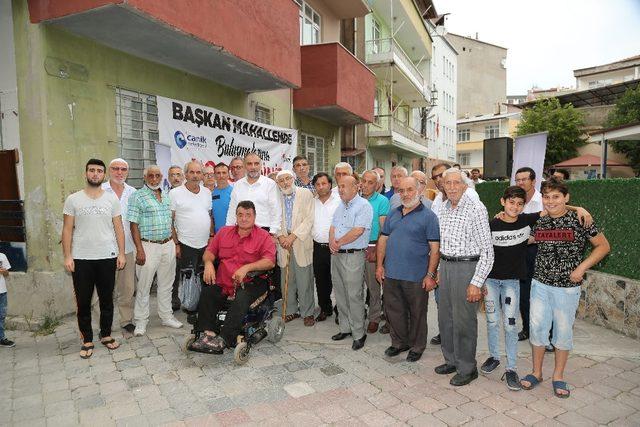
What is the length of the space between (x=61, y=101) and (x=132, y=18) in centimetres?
139

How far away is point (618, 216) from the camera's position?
5164 millimetres

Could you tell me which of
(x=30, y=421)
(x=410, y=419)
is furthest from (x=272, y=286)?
(x=30, y=421)

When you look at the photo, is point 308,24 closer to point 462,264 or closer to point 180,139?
point 180,139

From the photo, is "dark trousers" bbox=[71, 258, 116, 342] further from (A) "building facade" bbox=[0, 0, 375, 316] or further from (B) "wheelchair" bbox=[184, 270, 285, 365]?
(A) "building facade" bbox=[0, 0, 375, 316]

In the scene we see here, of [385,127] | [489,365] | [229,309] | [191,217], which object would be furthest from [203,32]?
[385,127]

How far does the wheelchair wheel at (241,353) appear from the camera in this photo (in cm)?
405

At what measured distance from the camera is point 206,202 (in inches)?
214

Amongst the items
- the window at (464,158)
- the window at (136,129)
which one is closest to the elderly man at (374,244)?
the window at (136,129)

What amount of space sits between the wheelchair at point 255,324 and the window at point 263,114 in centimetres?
597

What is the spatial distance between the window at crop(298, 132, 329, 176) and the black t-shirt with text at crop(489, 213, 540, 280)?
27.2 feet

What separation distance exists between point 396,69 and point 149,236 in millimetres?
15074

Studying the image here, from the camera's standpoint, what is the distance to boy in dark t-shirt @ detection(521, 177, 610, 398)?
11.2 feet

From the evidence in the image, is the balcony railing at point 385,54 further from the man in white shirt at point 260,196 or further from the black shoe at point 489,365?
the black shoe at point 489,365

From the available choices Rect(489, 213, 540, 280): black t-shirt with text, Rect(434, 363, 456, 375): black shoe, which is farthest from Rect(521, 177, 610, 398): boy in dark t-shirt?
Rect(434, 363, 456, 375): black shoe
